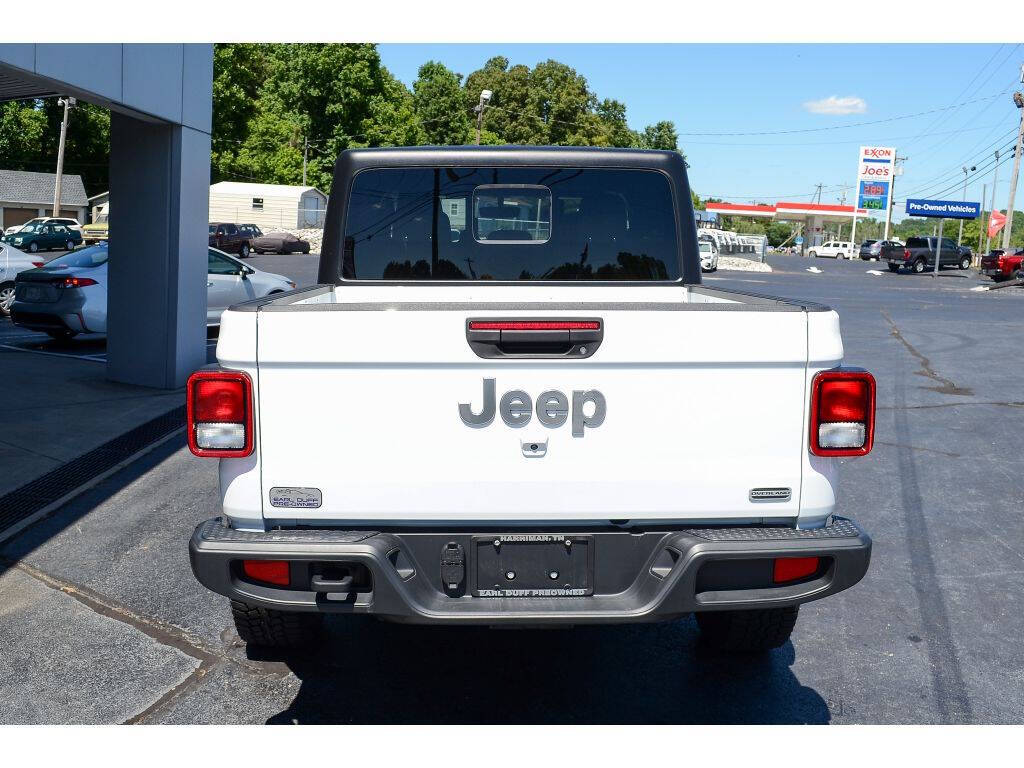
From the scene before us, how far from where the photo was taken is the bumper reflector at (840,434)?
3336 mm

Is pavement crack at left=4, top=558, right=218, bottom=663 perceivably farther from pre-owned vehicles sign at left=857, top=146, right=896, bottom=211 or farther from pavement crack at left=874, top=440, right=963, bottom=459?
pre-owned vehicles sign at left=857, top=146, right=896, bottom=211

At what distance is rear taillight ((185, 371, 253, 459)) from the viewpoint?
10.6ft

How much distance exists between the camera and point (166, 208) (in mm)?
10656

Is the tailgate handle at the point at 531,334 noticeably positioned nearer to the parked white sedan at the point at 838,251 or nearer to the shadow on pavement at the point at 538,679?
the shadow on pavement at the point at 538,679

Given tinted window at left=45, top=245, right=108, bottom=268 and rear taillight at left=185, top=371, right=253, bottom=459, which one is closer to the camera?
rear taillight at left=185, top=371, right=253, bottom=459

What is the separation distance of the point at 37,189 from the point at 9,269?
62040 mm

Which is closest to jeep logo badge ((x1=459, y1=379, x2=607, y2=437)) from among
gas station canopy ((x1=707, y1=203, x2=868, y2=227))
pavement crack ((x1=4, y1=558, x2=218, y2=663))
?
pavement crack ((x1=4, y1=558, x2=218, y2=663))

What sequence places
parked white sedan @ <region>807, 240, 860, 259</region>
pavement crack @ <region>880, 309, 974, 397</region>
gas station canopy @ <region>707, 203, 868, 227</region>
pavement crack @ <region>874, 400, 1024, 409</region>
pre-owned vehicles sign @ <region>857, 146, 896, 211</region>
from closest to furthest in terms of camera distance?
pavement crack @ <region>874, 400, 1024, 409</region>, pavement crack @ <region>880, 309, 974, 397</region>, parked white sedan @ <region>807, 240, 860, 259</region>, pre-owned vehicles sign @ <region>857, 146, 896, 211</region>, gas station canopy @ <region>707, 203, 868, 227</region>

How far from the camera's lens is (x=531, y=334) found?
321cm

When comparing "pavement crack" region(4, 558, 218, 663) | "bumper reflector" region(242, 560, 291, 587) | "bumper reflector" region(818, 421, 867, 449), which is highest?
"bumper reflector" region(818, 421, 867, 449)

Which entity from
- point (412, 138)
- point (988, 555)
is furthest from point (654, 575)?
point (412, 138)

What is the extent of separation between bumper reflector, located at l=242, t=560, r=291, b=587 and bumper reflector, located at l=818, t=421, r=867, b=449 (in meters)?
1.79
